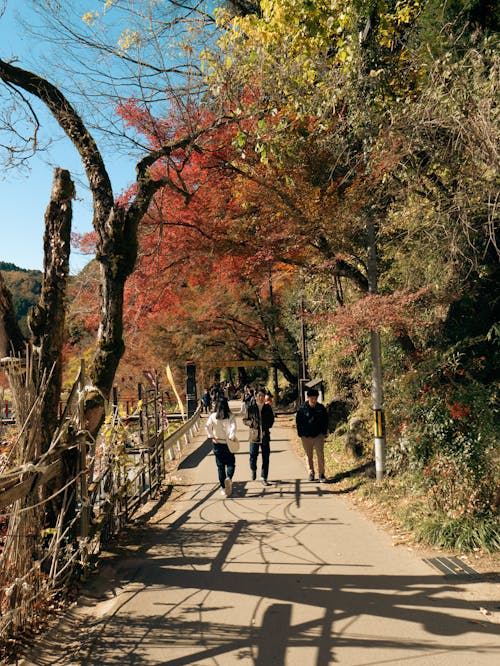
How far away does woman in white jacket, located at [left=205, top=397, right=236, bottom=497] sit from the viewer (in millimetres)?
10008

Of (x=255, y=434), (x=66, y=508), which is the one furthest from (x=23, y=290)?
(x=66, y=508)

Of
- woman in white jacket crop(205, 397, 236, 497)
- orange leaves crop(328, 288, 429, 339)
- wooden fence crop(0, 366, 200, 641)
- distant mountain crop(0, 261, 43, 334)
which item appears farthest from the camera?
distant mountain crop(0, 261, 43, 334)

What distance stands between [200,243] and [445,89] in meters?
5.61

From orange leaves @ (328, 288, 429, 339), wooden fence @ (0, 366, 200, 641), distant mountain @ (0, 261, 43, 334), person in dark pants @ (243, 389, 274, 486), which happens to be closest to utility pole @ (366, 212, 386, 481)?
orange leaves @ (328, 288, 429, 339)

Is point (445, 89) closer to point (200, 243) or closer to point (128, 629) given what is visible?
point (200, 243)

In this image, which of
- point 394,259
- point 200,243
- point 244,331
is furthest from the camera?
point 244,331

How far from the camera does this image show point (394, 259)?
42.9 feet

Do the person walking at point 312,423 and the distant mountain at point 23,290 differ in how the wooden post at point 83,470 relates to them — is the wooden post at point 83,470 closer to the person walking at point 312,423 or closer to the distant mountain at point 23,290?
the person walking at point 312,423

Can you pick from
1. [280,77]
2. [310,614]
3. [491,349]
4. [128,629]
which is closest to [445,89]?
[280,77]

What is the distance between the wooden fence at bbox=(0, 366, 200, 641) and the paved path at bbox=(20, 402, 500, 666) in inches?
14.1

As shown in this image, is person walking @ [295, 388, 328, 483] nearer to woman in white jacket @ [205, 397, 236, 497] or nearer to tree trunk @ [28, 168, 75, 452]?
woman in white jacket @ [205, 397, 236, 497]

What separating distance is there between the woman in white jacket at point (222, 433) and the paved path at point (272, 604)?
1.76 metres

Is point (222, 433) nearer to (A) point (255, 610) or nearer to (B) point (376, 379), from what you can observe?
(B) point (376, 379)

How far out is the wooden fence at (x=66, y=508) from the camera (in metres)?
4.64
